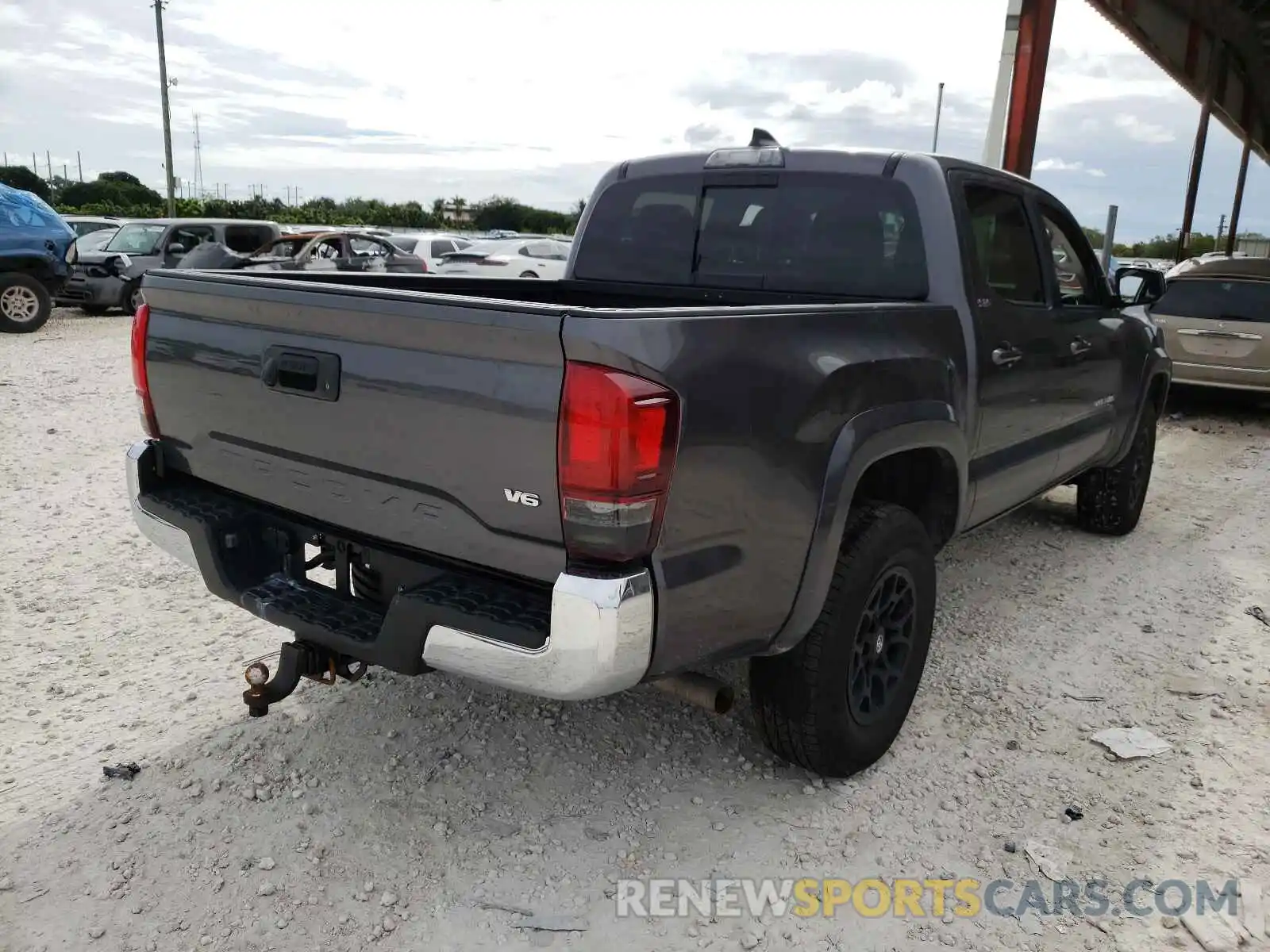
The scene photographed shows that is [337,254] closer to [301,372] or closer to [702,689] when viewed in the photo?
[301,372]

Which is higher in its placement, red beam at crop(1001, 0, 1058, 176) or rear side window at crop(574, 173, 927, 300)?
red beam at crop(1001, 0, 1058, 176)

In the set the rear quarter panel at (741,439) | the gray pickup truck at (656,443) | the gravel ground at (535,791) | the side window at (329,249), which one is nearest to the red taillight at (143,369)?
the gray pickup truck at (656,443)

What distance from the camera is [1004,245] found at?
157 inches

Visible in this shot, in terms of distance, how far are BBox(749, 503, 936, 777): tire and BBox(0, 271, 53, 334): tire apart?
13584 millimetres

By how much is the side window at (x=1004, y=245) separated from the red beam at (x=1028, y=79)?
926 cm

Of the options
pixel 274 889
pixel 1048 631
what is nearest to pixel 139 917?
pixel 274 889

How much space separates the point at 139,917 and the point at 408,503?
1244 millimetres

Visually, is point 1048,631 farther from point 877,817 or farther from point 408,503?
point 408,503

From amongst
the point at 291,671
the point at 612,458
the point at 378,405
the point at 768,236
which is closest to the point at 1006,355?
the point at 768,236

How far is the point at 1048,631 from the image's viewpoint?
14.7 feet

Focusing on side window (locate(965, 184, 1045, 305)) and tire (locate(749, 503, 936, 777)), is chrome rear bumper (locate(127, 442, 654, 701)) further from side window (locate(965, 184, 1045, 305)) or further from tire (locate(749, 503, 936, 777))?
side window (locate(965, 184, 1045, 305))

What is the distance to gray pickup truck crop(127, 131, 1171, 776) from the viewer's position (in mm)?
2215

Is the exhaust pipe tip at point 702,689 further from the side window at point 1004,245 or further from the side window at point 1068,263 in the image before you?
the side window at point 1068,263

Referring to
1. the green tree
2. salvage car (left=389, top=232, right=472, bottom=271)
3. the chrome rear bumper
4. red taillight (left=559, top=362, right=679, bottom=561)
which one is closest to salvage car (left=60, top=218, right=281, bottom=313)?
salvage car (left=389, top=232, right=472, bottom=271)
